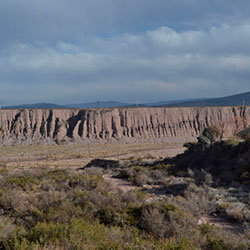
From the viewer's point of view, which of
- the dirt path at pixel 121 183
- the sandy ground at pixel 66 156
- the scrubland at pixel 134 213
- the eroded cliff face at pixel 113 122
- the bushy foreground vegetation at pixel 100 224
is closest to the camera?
the bushy foreground vegetation at pixel 100 224

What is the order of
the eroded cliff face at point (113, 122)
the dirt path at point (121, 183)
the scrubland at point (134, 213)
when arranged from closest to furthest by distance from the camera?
1. the scrubland at point (134, 213)
2. the dirt path at point (121, 183)
3. the eroded cliff face at point (113, 122)

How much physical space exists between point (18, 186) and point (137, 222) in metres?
7.24

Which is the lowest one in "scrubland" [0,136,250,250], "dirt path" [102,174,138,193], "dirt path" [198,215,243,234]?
"dirt path" [102,174,138,193]

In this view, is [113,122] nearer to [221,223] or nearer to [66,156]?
[66,156]

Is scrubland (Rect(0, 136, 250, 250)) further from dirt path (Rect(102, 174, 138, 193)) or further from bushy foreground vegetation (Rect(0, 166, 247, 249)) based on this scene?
dirt path (Rect(102, 174, 138, 193))

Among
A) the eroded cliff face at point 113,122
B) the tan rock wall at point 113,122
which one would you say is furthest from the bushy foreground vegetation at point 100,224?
the tan rock wall at point 113,122

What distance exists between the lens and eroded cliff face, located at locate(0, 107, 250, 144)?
59625 millimetres

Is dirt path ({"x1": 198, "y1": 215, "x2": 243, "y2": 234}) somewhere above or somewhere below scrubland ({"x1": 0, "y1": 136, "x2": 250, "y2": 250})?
below

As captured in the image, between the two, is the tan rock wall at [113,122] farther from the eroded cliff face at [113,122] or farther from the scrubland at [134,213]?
the scrubland at [134,213]

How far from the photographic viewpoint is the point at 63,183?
478 inches

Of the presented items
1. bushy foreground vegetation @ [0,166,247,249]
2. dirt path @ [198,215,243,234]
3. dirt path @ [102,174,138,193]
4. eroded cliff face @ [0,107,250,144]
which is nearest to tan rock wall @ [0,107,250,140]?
eroded cliff face @ [0,107,250,144]

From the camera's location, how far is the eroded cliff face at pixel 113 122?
196 ft

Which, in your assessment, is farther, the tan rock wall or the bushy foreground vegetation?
the tan rock wall

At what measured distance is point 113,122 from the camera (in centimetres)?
6303
